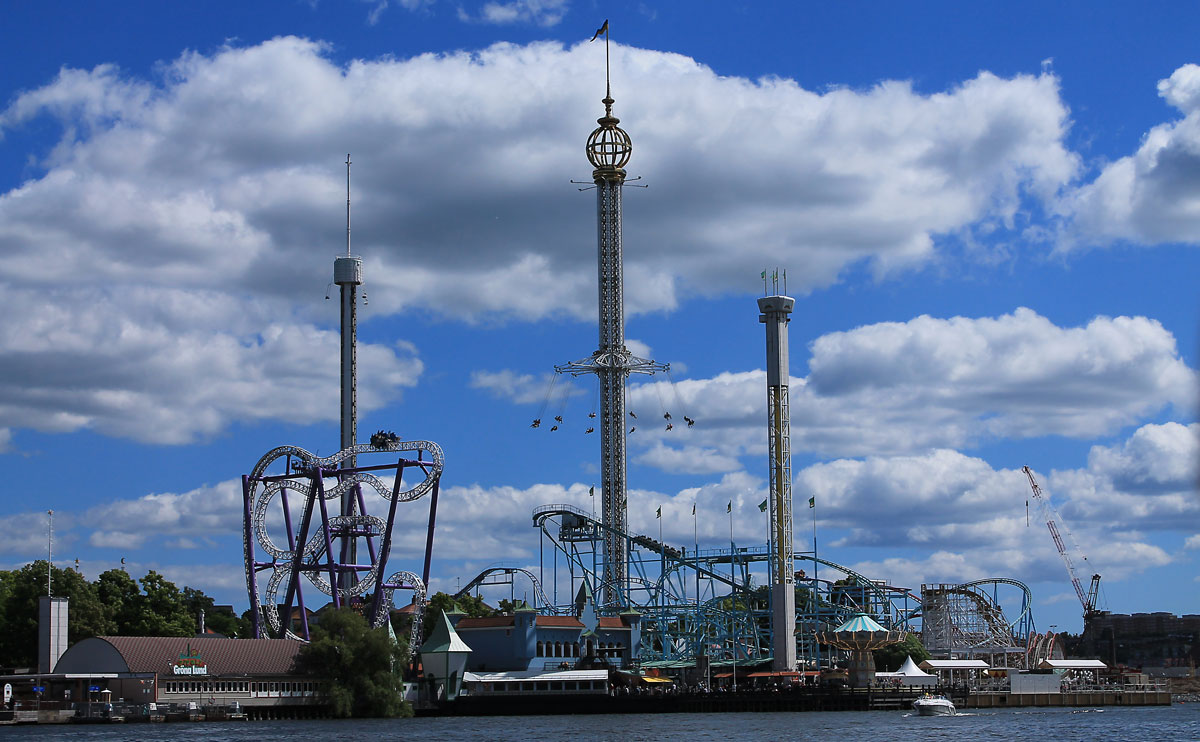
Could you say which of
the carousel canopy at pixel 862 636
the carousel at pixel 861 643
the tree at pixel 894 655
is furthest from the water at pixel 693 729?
the tree at pixel 894 655

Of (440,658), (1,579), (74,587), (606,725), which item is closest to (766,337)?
(440,658)

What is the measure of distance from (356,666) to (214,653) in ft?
34.1

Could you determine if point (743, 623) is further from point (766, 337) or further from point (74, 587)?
point (74, 587)

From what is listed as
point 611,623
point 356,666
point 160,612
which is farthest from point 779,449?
point 160,612

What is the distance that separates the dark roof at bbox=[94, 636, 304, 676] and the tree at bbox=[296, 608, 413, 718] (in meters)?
3.68

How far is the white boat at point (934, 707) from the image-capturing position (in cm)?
10588

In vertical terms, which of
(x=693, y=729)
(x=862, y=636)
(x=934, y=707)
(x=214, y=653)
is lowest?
(x=934, y=707)

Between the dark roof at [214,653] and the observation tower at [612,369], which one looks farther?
the observation tower at [612,369]

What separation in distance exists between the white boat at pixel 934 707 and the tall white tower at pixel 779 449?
2464 centimetres

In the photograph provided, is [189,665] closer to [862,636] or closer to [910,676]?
[862,636]

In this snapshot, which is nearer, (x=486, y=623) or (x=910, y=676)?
(x=910, y=676)

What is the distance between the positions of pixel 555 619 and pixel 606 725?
113 ft

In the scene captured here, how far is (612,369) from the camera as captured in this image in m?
151

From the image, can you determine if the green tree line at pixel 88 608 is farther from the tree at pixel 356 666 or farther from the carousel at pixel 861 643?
the carousel at pixel 861 643
